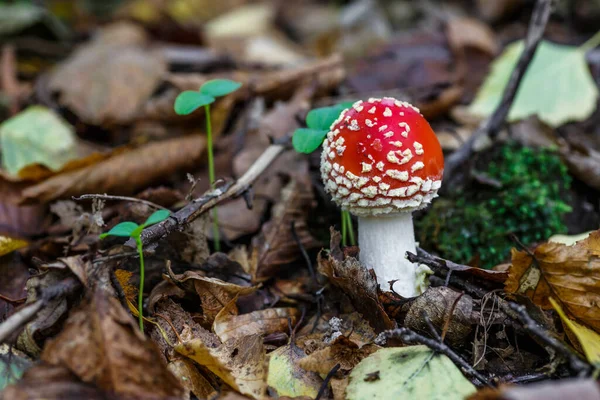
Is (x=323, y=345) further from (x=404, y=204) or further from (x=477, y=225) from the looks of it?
(x=477, y=225)

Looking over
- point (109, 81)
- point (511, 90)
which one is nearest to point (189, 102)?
point (511, 90)

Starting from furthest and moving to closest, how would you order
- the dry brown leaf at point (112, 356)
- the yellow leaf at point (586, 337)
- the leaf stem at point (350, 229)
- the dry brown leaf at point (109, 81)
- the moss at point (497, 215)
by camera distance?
1. the dry brown leaf at point (109, 81)
2. the moss at point (497, 215)
3. the leaf stem at point (350, 229)
4. the yellow leaf at point (586, 337)
5. the dry brown leaf at point (112, 356)

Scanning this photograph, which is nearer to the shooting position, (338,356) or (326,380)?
(326,380)

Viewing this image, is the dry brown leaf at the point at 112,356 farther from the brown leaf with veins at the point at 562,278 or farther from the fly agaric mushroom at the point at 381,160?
the brown leaf with veins at the point at 562,278

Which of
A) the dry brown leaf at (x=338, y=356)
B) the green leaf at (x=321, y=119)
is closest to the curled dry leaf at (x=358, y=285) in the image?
the dry brown leaf at (x=338, y=356)

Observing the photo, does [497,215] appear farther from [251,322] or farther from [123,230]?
[123,230]

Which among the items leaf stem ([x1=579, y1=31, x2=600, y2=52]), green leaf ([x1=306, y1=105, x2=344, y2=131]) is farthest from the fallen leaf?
leaf stem ([x1=579, y1=31, x2=600, y2=52])
